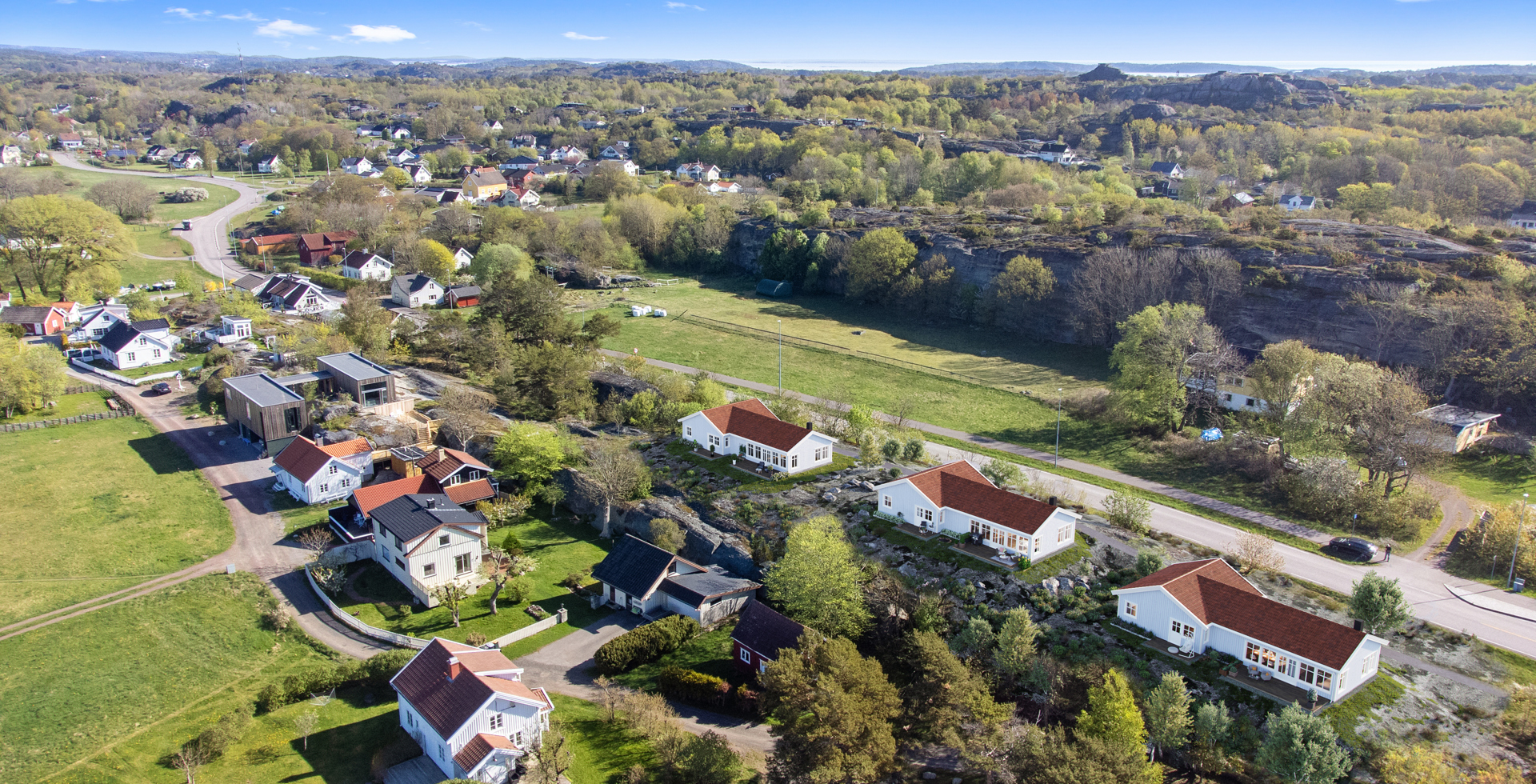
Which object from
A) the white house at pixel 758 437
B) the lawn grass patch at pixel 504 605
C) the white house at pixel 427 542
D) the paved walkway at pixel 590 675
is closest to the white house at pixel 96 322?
the white house at pixel 427 542

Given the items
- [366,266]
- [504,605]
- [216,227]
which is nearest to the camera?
[504,605]

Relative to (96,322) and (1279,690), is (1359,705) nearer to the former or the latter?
(1279,690)

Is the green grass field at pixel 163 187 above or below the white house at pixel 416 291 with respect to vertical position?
above

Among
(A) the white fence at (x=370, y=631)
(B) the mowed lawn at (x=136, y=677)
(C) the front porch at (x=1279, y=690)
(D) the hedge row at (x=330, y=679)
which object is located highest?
(C) the front porch at (x=1279, y=690)

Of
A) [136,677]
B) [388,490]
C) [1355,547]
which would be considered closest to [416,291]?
[388,490]

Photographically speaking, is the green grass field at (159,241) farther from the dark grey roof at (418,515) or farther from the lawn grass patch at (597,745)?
the lawn grass patch at (597,745)
